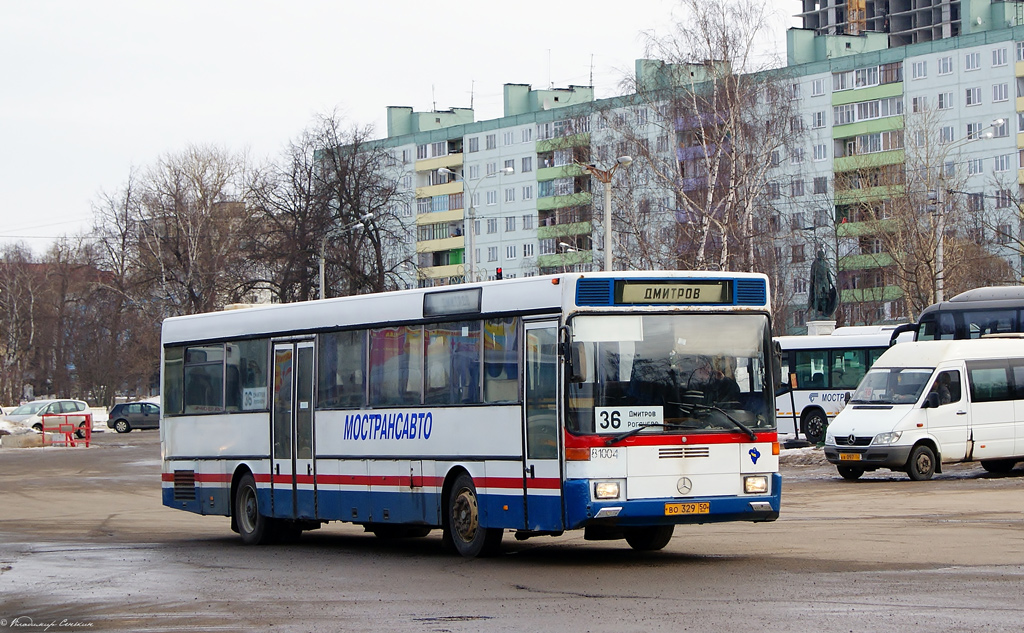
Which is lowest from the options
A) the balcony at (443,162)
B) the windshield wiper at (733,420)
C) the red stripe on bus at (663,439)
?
the red stripe on bus at (663,439)

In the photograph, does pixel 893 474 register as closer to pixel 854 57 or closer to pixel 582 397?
pixel 582 397

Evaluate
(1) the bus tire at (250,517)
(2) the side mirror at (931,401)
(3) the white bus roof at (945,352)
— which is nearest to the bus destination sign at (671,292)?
(1) the bus tire at (250,517)

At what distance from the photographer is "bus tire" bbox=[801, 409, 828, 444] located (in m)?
42.6

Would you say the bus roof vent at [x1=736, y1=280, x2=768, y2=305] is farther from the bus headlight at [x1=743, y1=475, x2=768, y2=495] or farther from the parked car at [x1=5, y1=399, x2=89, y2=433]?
the parked car at [x1=5, y1=399, x2=89, y2=433]

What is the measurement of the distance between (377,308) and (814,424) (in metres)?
28.5

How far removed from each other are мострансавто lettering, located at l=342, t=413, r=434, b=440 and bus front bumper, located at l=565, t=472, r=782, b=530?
2.55m

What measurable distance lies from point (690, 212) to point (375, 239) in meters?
23.0

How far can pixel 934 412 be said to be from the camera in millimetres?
27703

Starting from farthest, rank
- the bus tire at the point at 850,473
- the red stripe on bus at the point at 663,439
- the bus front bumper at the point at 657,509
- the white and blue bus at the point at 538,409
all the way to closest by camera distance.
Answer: the bus tire at the point at 850,473
the white and blue bus at the point at 538,409
the red stripe on bus at the point at 663,439
the bus front bumper at the point at 657,509

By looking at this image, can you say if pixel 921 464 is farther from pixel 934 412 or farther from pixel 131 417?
pixel 131 417

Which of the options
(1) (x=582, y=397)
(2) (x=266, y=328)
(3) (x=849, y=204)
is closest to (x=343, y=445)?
(2) (x=266, y=328)

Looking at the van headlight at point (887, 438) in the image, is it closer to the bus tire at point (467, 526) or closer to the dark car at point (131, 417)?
the bus tire at point (467, 526)

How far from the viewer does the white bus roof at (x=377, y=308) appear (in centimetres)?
1420

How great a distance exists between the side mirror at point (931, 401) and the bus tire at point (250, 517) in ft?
45.8
